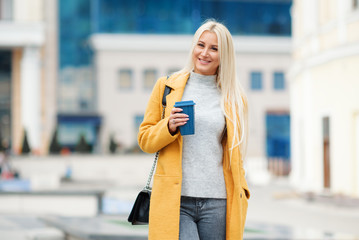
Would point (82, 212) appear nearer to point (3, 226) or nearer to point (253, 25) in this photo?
point (3, 226)

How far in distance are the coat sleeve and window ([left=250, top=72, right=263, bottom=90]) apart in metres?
38.5

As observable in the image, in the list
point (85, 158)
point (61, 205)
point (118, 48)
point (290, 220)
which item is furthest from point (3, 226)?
point (118, 48)

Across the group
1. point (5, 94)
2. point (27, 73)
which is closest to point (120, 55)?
point (27, 73)

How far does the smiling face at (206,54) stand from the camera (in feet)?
12.5

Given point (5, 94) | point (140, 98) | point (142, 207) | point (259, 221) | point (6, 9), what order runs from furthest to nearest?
point (140, 98) < point (5, 94) < point (6, 9) < point (259, 221) < point (142, 207)

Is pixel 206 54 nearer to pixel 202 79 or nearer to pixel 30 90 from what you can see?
pixel 202 79

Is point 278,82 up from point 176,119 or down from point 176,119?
up

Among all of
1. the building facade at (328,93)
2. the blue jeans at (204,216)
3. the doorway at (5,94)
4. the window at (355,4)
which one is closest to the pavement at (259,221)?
the building facade at (328,93)

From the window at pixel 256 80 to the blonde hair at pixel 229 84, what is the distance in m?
38.4

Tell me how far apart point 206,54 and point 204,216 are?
3.27ft

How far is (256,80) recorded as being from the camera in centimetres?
4203

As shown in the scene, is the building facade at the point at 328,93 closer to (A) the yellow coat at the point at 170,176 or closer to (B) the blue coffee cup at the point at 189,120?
(A) the yellow coat at the point at 170,176

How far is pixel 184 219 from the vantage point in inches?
143

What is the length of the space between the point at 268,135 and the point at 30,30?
17.2 m
